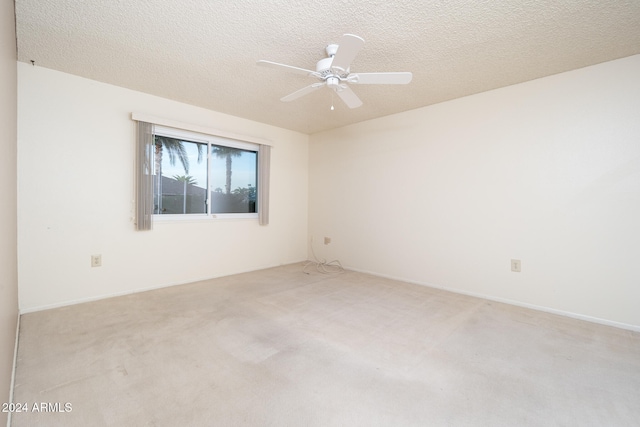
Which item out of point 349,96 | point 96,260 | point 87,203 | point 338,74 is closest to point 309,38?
point 338,74

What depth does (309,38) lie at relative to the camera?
206 cm

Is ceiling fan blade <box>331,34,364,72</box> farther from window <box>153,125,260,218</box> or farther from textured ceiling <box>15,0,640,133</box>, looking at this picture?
window <box>153,125,260,218</box>

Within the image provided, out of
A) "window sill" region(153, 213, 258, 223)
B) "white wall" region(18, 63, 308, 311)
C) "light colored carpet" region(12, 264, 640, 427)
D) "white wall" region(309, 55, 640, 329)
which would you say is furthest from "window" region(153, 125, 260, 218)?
"white wall" region(309, 55, 640, 329)

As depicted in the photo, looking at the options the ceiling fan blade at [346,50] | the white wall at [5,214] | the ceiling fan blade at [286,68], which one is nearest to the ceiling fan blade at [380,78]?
the ceiling fan blade at [346,50]

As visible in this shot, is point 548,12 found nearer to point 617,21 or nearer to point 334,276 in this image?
point 617,21

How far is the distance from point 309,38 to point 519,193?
2508 millimetres

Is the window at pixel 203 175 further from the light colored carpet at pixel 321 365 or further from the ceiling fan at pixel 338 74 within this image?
the ceiling fan at pixel 338 74

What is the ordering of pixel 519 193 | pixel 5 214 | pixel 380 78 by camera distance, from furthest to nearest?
pixel 519 193 → pixel 380 78 → pixel 5 214

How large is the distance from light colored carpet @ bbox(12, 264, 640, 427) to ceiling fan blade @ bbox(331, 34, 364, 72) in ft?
6.29

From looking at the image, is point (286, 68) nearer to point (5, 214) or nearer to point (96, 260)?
point (5, 214)

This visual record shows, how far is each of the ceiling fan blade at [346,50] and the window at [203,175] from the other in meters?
2.44

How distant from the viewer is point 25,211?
98.2 inches

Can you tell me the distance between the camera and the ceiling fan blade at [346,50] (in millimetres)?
1540

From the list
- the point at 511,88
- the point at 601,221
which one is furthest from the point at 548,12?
the point at 601,221
